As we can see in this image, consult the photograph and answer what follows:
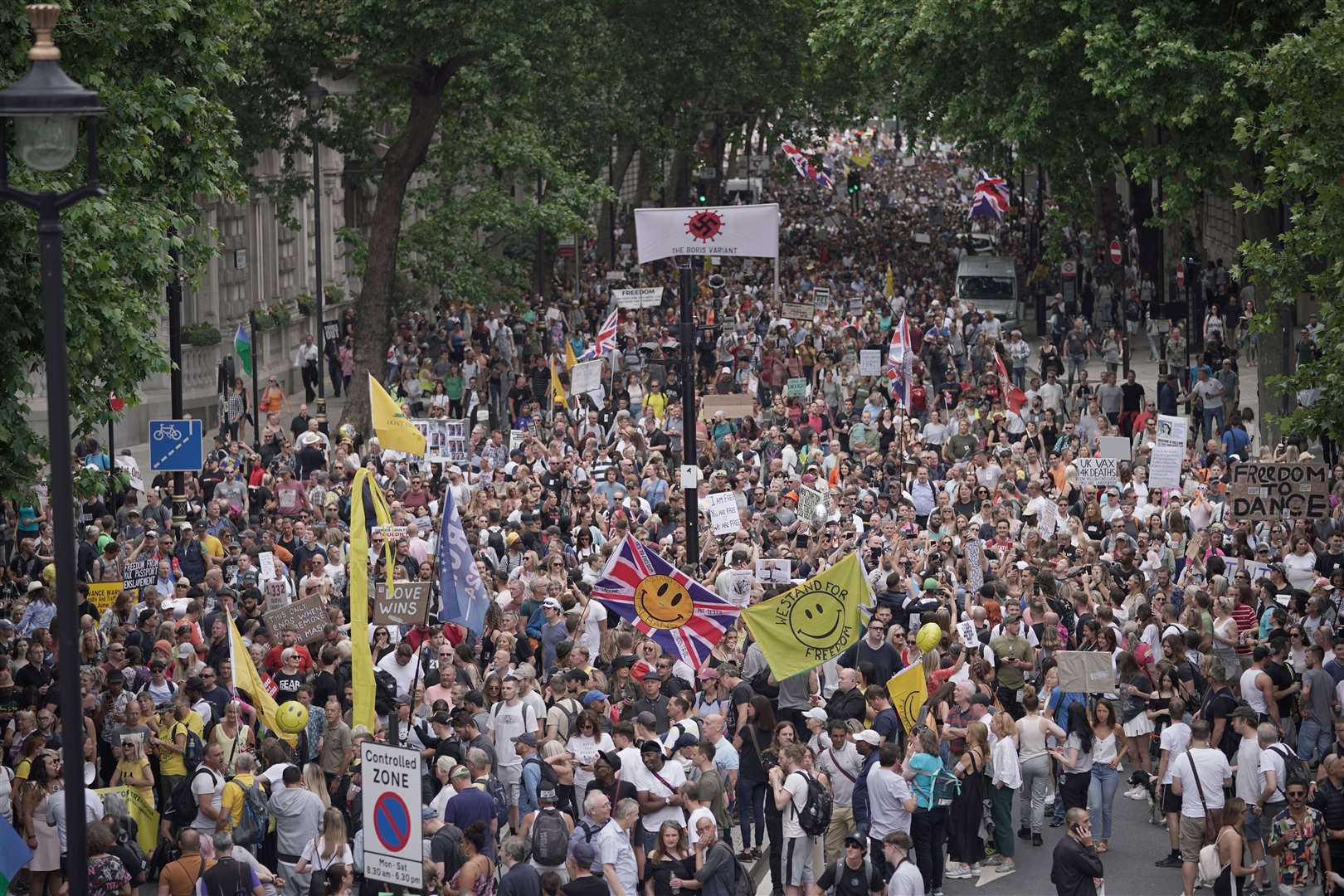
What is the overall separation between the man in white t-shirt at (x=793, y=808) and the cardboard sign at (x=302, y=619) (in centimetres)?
506

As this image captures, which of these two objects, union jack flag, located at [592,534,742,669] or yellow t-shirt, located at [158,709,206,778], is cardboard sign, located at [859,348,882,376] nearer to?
union jack flag, located at [592,534,742,669]

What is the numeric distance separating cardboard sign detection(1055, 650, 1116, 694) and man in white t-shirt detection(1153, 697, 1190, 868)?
0.63 meters

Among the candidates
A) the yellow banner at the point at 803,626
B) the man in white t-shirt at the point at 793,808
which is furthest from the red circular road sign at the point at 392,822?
the yellow banner at the point at 803,626

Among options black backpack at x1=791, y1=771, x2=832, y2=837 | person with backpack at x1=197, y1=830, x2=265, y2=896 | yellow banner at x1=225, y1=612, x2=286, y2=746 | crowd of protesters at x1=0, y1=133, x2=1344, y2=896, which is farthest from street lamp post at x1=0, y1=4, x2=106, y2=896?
black backpack at x1=791, y1=771, x2=832, y2=837

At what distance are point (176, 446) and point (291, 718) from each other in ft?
28.1

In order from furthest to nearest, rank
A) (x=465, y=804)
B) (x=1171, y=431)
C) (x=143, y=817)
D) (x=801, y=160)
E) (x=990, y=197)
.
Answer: (x=801, y=160)
(x=990, y=197)
(x=1171, y=431)
(x=143, y=817)
(x=465, y=804)

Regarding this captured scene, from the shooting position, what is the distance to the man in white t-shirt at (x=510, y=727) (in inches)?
631

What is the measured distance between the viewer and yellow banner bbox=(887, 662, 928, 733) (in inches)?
649

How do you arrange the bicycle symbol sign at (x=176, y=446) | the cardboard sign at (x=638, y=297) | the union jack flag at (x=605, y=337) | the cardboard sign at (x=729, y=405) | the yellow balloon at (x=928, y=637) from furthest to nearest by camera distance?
1. the cardboard sign at (x=638, y=297)
2. the union jack flag at (x=605, y=337)
3. the cardboard sign at (x=729, y=405)
4. the bicycle symbol sign at (x=176, y=446)
5. the yellow balloon at (x=928, y=637)

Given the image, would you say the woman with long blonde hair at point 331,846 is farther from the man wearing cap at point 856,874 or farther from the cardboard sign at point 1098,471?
the cardboard sign at point 1098,471

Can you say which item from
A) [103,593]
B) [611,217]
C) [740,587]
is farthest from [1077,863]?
[611,217]

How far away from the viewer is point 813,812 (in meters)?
14.9

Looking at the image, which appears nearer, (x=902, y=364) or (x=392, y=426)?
(x=392, y=426)

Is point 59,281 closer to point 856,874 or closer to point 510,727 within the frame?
point 856,874
